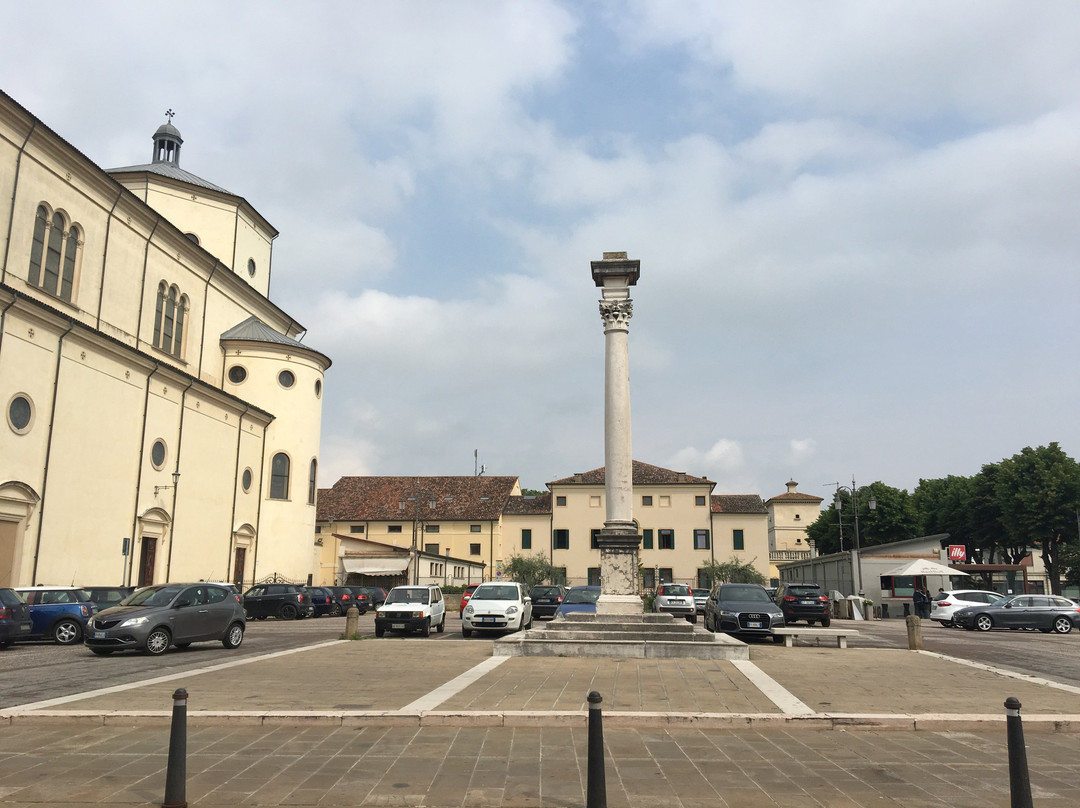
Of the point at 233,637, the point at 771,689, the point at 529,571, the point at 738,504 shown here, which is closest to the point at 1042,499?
the point at 738,504

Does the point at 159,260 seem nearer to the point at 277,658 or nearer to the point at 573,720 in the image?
the point at 277,658

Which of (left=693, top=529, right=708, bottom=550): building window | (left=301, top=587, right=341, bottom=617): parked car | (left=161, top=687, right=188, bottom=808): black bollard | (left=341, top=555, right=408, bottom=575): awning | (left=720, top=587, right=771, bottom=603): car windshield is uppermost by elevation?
(left=693, top=529, right=708, bottom=550): building window

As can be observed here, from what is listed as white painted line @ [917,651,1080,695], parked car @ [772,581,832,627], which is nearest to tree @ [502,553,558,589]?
parked car @ [772,581,832,627]

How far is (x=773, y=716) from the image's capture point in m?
9.06

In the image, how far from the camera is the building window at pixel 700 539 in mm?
65500

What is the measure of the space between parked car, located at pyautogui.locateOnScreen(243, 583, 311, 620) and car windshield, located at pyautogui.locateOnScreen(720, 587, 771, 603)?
19.4 meters

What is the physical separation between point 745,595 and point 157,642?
47.9 feet

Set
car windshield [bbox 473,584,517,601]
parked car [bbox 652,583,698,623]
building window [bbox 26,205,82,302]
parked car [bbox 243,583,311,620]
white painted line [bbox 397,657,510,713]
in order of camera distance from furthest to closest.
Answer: parked car [bbox 243,583,311,620], parked car [bbox 652,583,698,623], building window [bbox 26,205,82,302], car windshield [bbox 473,584,517,601], white painted line [bbox 397,657,510,713]

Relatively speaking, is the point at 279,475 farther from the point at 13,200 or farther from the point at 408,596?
the point at 408,596

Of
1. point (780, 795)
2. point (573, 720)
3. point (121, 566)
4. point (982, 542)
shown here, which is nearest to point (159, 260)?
point (121, 566)

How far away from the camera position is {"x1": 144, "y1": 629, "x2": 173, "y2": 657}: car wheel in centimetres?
1636

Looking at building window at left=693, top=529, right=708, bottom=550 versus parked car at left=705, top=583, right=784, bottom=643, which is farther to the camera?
building window at left=693, top=529, right=708, bottom=550

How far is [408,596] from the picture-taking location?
934 inches

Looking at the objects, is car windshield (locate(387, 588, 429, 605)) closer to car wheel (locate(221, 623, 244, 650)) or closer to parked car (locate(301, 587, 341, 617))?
car wheel (locate(221, 623, 244, 650))
